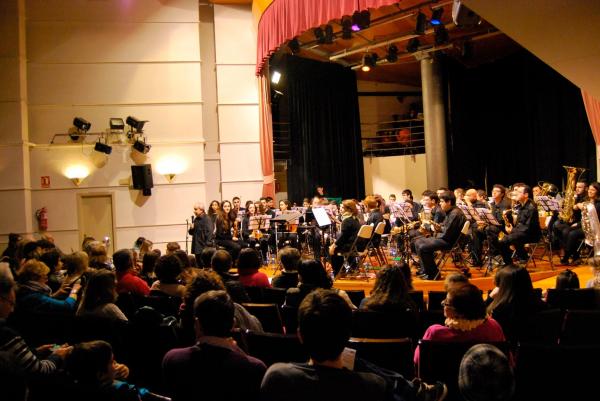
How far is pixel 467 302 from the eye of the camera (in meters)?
2.94

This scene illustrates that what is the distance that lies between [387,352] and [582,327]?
4.59ft

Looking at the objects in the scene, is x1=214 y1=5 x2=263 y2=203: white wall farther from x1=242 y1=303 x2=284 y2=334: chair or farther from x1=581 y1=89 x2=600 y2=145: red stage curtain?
x1=242 y1=303 x2=284 y2=334: chair

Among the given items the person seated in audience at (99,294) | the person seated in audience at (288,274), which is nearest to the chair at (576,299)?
the person seated in audience at (288,274)

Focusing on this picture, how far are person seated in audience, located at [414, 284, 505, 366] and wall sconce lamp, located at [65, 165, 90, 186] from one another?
11.5 m

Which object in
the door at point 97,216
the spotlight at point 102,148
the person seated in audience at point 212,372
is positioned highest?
the spotlight at point 102,148

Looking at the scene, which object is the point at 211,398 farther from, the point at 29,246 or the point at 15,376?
the point at 29,246

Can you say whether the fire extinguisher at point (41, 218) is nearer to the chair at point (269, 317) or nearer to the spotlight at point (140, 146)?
the spotlight at point (140, 146)

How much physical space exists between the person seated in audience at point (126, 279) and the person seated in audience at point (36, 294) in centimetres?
56

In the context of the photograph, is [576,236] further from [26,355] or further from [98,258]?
[26,355]

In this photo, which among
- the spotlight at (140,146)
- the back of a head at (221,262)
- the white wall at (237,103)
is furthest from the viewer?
the white wall at (237,103)

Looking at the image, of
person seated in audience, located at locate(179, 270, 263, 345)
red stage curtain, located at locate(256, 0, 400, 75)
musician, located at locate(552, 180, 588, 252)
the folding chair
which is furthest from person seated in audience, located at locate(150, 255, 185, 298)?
red stage curtain, located at locate(256, 0, 400, 75)

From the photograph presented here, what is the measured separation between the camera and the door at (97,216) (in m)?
13.2

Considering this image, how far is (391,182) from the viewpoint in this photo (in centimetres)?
1792

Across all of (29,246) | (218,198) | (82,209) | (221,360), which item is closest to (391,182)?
(218,198)
